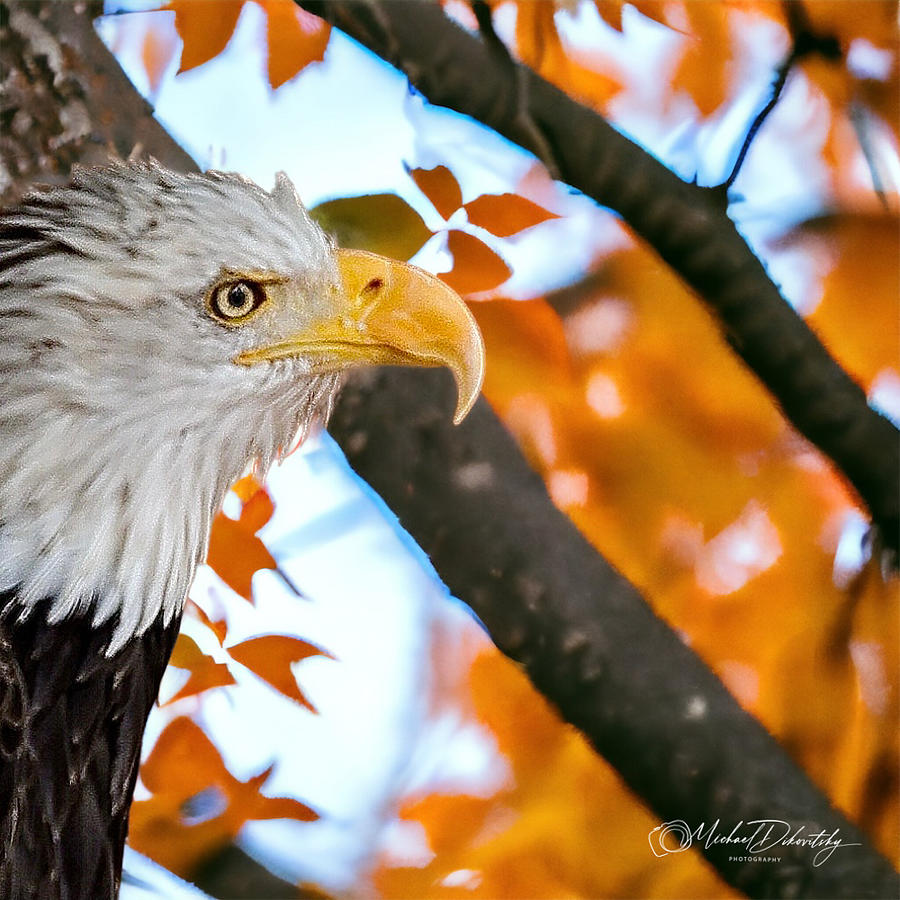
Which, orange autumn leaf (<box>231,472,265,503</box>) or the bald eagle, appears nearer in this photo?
the bald eagle

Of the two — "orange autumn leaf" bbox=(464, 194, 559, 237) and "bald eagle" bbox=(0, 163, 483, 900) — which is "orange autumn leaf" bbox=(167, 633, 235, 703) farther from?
"orange autumn leaf" bbox=(464, 194, 559, 237)

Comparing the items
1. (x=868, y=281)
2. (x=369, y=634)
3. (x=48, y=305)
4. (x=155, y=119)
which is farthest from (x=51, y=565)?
(x=868, y=281)

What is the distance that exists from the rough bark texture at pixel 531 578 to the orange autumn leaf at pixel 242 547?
118 mm

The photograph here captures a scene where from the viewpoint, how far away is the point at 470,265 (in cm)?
104

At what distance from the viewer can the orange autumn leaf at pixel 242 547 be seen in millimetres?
995

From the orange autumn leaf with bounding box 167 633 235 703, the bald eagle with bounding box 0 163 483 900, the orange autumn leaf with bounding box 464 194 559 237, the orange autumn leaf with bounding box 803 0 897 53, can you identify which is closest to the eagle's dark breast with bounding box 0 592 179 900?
the bald eagle with bounding box 0 163 483 900

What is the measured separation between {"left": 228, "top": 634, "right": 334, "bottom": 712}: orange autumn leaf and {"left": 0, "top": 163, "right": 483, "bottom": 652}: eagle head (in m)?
0.20

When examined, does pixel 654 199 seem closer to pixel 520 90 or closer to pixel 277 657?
pixel 520 90

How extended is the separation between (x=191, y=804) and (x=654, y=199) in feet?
2.76

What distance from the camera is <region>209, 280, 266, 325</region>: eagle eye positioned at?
74 cm

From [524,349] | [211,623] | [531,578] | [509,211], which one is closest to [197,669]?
[211,623]

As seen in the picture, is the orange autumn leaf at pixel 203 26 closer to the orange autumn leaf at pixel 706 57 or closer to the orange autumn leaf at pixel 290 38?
the orange autumn leaf at pixel 290 38

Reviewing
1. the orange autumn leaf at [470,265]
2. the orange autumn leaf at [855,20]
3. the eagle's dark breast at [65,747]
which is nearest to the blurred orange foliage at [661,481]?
the orange autumn leaf at [470,265]

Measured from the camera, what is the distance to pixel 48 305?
0.71m
